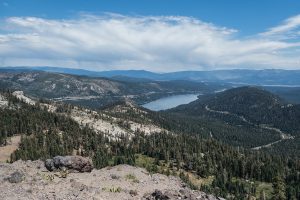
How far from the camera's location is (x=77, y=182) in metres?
81.2

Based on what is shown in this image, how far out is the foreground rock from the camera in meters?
72.9

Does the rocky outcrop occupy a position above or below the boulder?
above

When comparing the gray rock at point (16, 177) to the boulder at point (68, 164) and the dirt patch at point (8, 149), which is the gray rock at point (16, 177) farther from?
the dirt patch at point (8, 149)

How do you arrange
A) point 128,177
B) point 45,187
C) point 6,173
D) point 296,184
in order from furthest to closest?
point 296,184, point 128,177, point 6,173, point 45,187

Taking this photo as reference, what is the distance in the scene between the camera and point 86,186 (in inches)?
3088

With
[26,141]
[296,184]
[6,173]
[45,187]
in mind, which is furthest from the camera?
[26,141]

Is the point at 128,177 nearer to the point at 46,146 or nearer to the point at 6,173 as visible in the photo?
the point at 6,173

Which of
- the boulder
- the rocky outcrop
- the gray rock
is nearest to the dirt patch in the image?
the boulder

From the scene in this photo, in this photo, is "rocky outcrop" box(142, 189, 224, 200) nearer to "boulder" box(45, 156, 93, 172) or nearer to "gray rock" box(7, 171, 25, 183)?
"gray rock" box(7, 171, 25, 183)

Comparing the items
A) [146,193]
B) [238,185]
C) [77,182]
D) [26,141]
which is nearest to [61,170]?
[77,182]

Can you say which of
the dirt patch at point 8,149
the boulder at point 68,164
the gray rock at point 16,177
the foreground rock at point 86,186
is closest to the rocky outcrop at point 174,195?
the foreground rock at point 86,186

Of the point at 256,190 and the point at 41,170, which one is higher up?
the point at 41,170

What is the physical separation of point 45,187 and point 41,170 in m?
19.5

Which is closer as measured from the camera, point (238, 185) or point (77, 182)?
point (77, 182)
